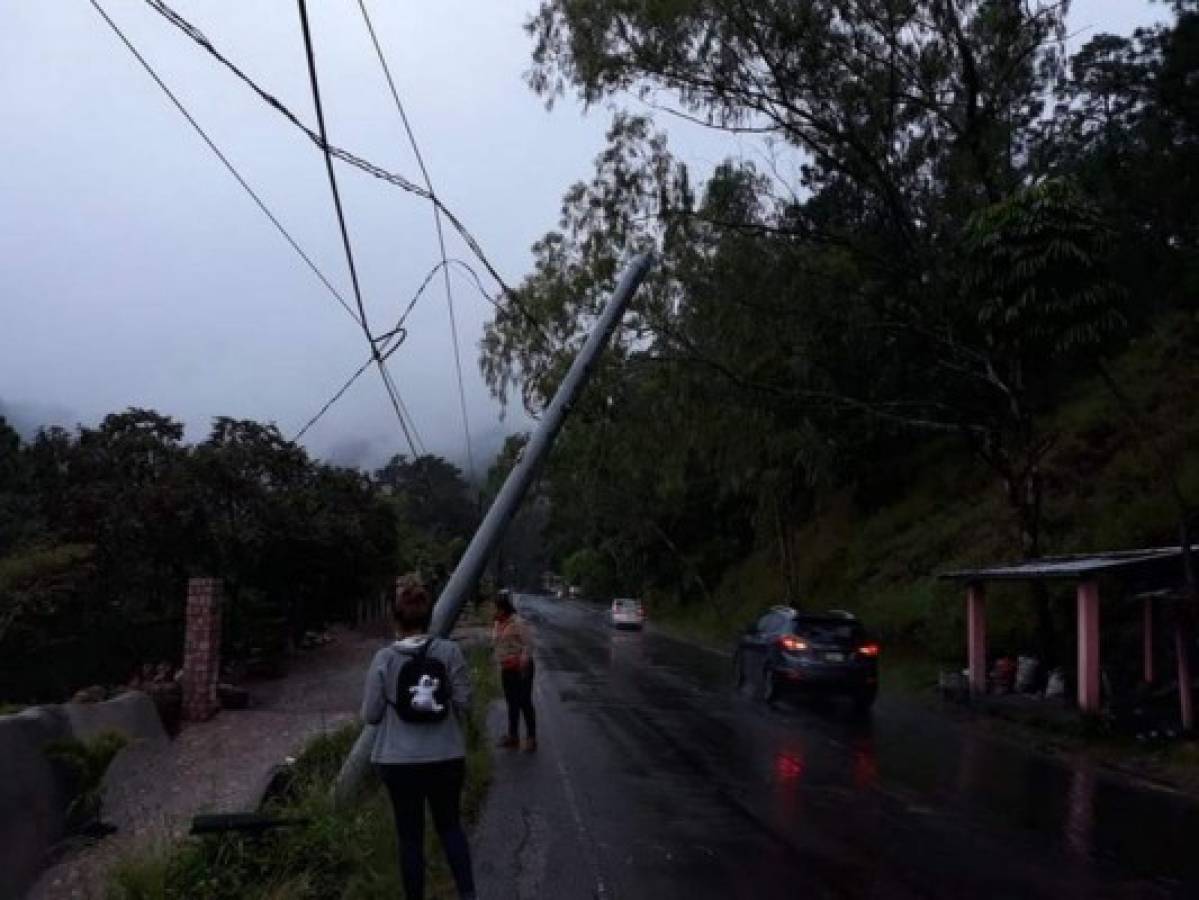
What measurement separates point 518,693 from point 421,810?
25.9ft

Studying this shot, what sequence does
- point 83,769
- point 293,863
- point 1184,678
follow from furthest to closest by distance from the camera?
point 1184,678, point 83,769, point 293,863

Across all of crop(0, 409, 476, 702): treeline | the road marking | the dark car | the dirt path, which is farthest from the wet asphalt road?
crop(0, 409, 476, 702): treeline

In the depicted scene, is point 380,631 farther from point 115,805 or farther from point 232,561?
point 115,805

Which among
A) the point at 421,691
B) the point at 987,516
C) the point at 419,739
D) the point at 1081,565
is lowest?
the point at 419,739

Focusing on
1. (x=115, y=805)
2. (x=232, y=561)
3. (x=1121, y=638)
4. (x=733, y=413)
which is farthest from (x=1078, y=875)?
(x=232, y=561)

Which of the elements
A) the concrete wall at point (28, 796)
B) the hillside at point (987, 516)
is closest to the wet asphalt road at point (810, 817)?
the concrete wall at point (28, 796)

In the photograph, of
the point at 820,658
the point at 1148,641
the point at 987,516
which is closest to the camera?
the point at 1148,641

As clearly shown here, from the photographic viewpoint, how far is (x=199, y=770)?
543 inches

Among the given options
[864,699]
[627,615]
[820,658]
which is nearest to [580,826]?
[820,658]

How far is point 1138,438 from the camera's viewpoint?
30.2m

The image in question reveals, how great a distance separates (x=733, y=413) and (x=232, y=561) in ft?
32.3

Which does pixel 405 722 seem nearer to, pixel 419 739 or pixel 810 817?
pixel 419 739

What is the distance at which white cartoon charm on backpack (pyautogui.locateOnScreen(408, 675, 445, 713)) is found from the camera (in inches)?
258

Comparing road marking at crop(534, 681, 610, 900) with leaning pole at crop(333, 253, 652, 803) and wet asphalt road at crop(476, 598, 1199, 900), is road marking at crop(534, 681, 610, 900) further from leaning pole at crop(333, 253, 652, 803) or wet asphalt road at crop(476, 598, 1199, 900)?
leaning pole at crop(333, 253, 652, 803)
